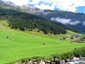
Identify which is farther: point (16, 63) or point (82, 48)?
point (82, 48)

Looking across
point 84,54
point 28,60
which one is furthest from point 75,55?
point 28,60

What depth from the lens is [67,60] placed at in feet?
156

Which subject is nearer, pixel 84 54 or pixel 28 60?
pixel 28 60

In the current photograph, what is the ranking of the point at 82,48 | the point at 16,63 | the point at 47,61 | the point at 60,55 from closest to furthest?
the point at 16,63
the point at 47,61
the point at 60,55
the point at 82,48

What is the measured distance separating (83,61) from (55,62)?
5512 mm

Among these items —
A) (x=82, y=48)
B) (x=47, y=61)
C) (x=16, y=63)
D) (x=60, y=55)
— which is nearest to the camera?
(x=16, y=63)

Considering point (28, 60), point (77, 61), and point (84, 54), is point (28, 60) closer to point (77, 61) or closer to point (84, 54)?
point (77, 61)

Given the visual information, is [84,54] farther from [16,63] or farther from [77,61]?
[16,63]

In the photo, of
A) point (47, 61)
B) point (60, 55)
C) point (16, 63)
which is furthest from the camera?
point (60, 55)

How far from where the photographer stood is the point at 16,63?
42.8m

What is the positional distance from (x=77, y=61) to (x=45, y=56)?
20.1 ft

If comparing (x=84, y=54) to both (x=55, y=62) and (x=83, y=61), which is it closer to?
(x=83, y=61)

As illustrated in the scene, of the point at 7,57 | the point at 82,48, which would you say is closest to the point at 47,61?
the point at 7,57

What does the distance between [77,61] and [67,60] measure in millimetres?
1890
